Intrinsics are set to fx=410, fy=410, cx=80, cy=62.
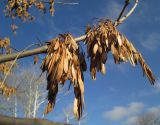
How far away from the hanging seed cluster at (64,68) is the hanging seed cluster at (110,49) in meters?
0.12

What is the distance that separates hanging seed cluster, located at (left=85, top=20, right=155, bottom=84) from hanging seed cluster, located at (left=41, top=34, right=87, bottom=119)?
0.12 m

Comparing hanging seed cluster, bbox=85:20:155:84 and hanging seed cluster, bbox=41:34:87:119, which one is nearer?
hanging seed cluster, bbox=41:34:87:119

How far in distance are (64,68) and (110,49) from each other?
0.54m

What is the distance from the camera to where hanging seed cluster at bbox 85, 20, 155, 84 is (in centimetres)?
404

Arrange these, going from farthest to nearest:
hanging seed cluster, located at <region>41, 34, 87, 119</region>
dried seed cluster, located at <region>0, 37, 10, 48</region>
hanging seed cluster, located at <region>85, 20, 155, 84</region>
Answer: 1. dried seed cluster, located at <region>0, 37, 10, 48</region>
2. hanging seed cluster, located at <region>85, 20, 155, 84</region>
3. hanging seed cluster, located at <region>41, 34, 87, 119</region>

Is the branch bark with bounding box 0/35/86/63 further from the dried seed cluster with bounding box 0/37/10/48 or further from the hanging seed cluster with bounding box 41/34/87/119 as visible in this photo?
the dried seed cluster with bounding box 0/37/10/48

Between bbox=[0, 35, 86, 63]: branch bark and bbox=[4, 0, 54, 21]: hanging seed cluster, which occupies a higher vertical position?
bbox=[4, 0, 54, 21]: hanging seed cluster

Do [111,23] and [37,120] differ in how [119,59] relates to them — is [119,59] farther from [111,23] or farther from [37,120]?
[37,120]

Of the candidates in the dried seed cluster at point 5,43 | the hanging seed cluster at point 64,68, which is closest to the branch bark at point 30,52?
the hanging seed cluster at point 64,68

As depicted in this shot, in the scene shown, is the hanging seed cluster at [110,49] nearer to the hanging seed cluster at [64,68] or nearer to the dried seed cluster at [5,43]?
the hanging seed cluster at [64,68]

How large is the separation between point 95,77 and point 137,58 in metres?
0.46

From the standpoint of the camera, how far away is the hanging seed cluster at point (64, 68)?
3.84m

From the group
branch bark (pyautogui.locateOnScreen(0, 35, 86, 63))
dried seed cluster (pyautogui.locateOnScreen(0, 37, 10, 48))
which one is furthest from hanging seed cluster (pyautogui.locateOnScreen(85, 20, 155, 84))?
dried seed cluster (pyautogui.locateOnScreen(0, 37, 10, 48))

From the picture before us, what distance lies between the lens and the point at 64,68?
3.88 m
